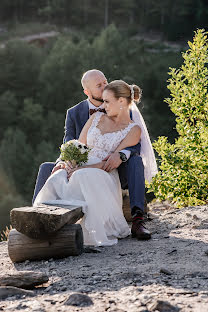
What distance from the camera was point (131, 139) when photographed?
5.52 meters

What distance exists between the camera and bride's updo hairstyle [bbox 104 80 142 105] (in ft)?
18.0

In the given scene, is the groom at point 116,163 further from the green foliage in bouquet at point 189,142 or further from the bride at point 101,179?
the green foliage in bouquet at point 189,142

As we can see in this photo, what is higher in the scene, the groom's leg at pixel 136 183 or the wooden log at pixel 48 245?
the groom's leg at pixel 136 183

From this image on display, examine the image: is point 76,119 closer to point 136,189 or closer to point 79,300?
point 136,189

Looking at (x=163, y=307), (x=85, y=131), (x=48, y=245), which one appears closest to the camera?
(x=163, y=307)

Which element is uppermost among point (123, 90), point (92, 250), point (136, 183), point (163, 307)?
point (123, 90)

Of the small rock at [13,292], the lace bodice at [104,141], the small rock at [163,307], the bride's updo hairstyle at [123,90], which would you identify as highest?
the bride's updo hairstyle at [123,90]

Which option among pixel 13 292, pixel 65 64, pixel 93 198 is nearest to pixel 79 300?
pixel 13 292

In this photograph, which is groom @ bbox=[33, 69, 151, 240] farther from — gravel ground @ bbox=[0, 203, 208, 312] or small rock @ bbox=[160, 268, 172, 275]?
small rock @ bbox=[160, 268, 172, 275]

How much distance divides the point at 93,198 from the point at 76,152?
55 centimetres

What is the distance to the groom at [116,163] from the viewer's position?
5270 mm

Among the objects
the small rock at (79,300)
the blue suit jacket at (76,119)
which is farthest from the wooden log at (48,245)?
the blue suit jacket at (76,119)

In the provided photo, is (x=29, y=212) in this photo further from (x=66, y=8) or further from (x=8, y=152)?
(x=66, y=8)

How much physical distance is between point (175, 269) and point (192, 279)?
31cm
